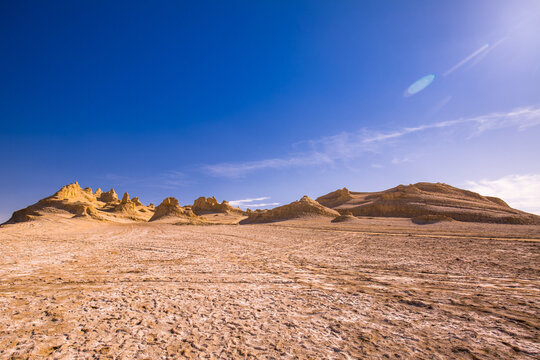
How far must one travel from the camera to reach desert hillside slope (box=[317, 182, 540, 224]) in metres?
51.3

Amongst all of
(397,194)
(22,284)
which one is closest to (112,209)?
(22,284)

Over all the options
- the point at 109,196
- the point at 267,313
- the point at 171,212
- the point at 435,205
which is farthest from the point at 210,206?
the point at 267,313

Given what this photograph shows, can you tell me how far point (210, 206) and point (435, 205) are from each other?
73295 millimetres

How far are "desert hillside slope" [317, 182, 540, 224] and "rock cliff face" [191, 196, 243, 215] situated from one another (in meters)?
39.0

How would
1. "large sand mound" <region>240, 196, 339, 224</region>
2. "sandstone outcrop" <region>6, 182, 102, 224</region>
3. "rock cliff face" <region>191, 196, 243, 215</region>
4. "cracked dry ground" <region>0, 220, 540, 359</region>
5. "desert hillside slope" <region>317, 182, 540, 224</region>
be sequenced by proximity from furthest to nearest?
"rock cliff face" <region>191, 196, 243, 215</region>, "desert hillside slope" <region>317, 182, 540, 224</region>, "large sand mound" <region>240, 196, 339, 224</region>, "sandstone outcrop" <region>6, 182, 102, 224</region>, "cracked dry ground" <region>0, 220, 540, 359</region>

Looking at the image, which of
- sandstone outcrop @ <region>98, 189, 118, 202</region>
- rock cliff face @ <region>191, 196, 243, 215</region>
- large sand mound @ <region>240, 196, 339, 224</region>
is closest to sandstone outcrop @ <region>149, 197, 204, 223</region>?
large sand mound @ <region>240, 196, 339, 224</region>

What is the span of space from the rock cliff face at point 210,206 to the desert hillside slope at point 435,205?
38986mm

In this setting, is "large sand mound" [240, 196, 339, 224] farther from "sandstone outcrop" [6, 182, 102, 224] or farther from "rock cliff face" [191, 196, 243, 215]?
"rock cliff face" [191, 196, 243, 215]

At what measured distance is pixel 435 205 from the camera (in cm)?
6312

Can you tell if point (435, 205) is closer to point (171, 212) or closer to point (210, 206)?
point (171, 212)

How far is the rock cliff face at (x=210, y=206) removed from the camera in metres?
88.1

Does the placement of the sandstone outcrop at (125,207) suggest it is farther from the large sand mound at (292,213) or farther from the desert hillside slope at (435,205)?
the desert hillside slope at (435,205)

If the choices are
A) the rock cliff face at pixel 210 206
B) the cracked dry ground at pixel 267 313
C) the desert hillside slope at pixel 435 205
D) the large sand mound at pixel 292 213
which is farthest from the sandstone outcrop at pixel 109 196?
the cracked dry ground at pixel 267 313

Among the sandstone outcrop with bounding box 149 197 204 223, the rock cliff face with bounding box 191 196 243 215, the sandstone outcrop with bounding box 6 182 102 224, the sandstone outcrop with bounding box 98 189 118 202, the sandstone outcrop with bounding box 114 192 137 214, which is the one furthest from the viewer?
the sandstone outcrop with bounding box 98 189 118 202
